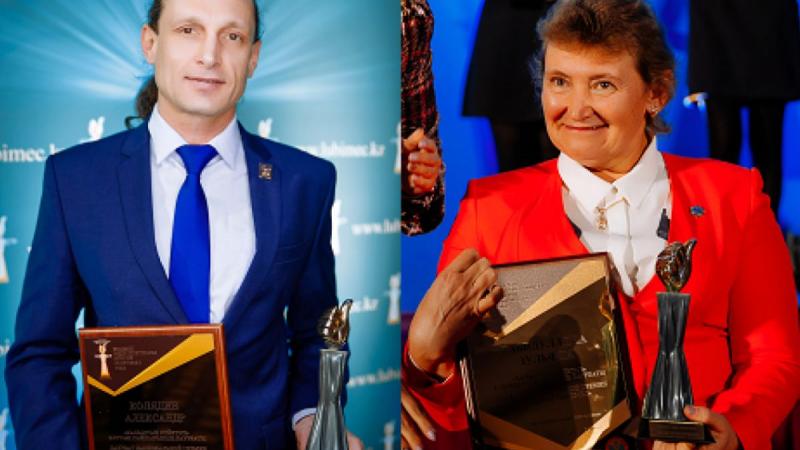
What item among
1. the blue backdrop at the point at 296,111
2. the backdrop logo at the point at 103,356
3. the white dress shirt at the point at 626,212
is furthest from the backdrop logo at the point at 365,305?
the backdrop logo at the point at 103,356

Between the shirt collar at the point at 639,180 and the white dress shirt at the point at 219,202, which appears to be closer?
the white dress shirt at the point at 219,202

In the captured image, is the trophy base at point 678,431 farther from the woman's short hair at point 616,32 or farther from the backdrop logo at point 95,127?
the backdrop logo at point 95,127

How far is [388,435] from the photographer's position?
3.38 metres

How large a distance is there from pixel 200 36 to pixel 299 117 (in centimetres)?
37

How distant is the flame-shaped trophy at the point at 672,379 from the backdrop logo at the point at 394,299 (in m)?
0.80

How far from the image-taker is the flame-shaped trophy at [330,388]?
2.84 meters

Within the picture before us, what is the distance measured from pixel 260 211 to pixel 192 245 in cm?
21

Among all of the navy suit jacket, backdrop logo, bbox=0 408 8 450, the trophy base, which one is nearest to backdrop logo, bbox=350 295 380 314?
the navy suit jacket

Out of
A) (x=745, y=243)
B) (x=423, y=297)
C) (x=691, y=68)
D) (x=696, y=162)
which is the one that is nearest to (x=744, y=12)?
(x=691, y=68)

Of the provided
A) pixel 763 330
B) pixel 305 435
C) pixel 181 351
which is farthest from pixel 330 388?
pixel 763 330

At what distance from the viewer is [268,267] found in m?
3.03

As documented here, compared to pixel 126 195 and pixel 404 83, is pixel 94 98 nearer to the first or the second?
pixel 126 195

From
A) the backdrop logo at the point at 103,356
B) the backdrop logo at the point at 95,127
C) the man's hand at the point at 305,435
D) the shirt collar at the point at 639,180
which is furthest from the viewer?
the shirt collar at the point at 639,180

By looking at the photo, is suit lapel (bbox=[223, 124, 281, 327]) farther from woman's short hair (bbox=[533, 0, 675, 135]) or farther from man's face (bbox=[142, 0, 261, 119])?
woman's short hair (bbox=[533, 0, 675, 135])
